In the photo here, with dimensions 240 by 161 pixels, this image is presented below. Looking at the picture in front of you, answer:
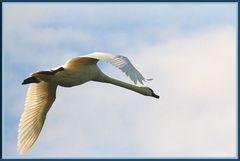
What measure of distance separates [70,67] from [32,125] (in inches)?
64.0

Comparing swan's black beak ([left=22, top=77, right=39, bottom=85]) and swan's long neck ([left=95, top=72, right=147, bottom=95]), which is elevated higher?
swan's black beak ([left=22, top=77, right=39, bottom=85])

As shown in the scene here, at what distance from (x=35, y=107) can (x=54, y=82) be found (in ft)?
4.42

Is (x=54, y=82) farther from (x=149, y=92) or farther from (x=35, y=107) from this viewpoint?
(x=149, y=92)

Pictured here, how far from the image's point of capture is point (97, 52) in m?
8.98

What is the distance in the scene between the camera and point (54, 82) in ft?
31.3

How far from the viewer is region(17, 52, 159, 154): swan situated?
8.30 meters

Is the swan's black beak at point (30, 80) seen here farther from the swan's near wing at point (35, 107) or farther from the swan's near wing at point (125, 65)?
the swan's near wing at point (125, 65)

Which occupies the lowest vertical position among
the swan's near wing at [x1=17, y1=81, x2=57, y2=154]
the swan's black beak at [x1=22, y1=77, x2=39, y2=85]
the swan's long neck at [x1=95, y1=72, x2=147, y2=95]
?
the swan's near wing at [x1=17, y1=81, x2=57, y2=154]

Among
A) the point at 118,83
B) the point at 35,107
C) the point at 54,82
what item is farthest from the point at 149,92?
the point at 54,82

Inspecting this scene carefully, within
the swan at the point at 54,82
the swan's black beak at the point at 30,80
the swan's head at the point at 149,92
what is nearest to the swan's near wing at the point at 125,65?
the swan at the point at 54,82

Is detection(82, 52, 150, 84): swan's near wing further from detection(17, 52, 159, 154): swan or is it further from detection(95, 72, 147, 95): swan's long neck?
detection(95, 72, 147, 95): swan's long neck

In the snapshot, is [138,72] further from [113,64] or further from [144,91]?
[144,91]

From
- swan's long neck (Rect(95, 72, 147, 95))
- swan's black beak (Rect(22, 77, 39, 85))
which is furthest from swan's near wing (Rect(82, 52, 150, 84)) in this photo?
swan's black beak (Rect(22, 77, 39, 85))

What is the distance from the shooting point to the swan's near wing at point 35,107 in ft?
34.8
